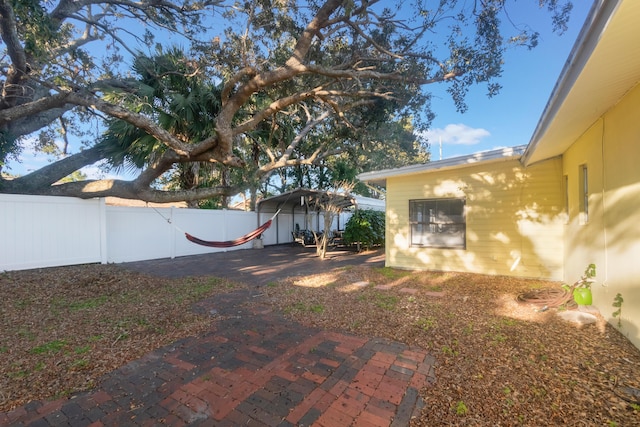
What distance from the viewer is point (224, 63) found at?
7.43 meters

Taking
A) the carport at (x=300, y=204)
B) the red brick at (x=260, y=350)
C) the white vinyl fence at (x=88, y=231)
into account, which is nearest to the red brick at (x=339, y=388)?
the red brick at (x=260, y=350)

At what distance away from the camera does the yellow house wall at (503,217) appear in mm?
6188

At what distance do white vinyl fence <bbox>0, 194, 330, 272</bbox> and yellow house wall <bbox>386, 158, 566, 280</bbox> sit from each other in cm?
758

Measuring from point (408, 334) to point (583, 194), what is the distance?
3.85m

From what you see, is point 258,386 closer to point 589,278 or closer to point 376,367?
point 376,367

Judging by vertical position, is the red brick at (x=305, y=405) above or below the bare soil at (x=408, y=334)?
below

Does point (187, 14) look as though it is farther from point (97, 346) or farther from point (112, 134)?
point (97, 346)

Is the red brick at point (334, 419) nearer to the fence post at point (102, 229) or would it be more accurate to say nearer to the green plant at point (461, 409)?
the green plant at point (461, 409)

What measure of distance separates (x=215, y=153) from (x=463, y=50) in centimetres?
605

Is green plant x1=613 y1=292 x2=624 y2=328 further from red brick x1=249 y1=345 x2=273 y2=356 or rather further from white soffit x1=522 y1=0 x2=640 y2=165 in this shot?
red brick x1=249 y1=345 x2=273 y2=356

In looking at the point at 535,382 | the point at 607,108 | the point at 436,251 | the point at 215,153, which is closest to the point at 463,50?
the point at 607,108

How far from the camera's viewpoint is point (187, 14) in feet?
25.4

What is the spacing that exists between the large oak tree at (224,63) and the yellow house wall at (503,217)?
2143 mm

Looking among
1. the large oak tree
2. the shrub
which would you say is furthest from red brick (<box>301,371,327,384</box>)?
the shrub
